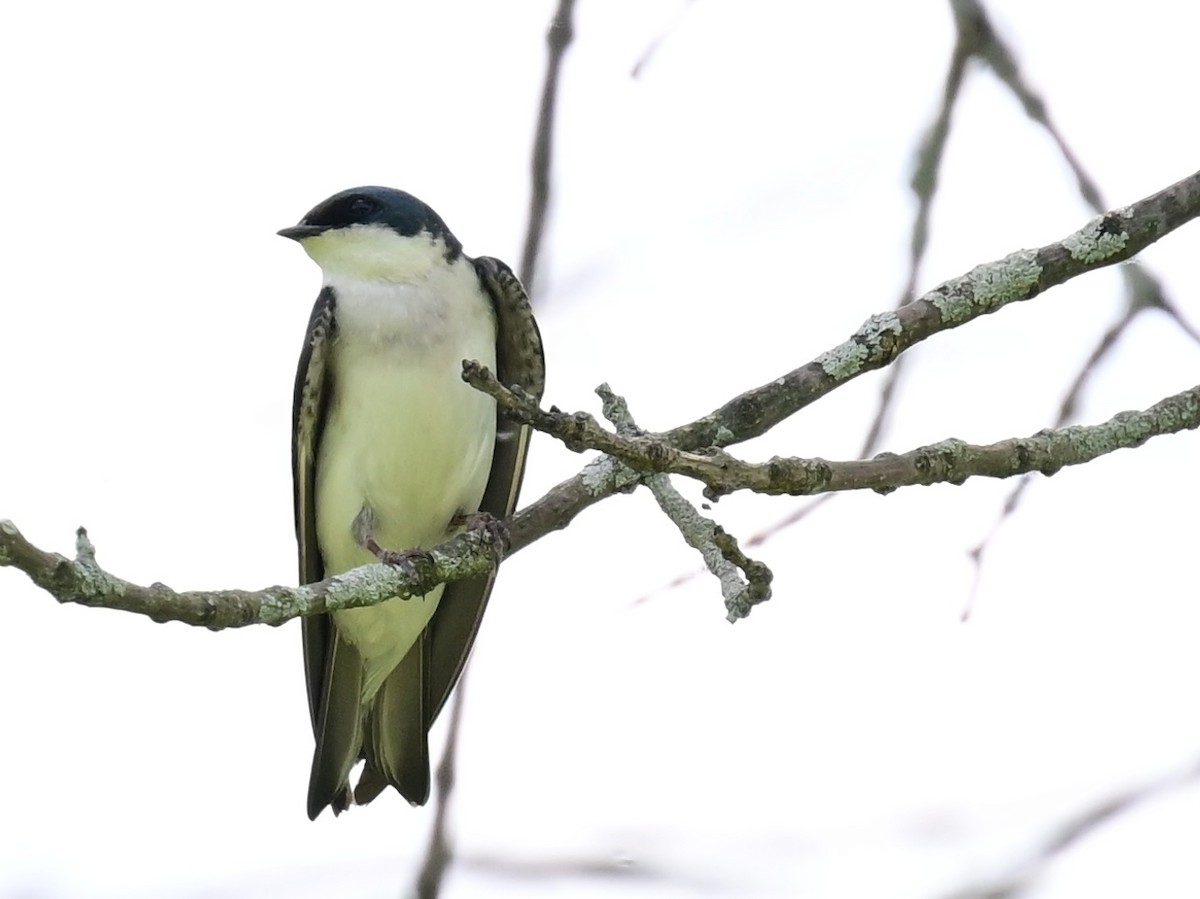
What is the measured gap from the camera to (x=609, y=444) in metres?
2.55

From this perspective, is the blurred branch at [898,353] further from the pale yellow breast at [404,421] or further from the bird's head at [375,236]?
the bird's head at [375,236]

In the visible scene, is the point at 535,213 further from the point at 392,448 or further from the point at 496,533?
the point at 392,448

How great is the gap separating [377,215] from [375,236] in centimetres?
9

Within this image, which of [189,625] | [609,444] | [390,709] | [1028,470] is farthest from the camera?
[390,709]

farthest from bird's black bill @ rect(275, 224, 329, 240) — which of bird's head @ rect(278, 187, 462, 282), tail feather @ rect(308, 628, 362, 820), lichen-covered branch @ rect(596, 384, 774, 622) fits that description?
lichen-covered branch @ rect(596, 384, 774, 622)

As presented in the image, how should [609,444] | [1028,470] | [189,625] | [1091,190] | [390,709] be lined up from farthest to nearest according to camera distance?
[390,709] → [1091,190] → [1028,470] → [609,444] → [189,625]

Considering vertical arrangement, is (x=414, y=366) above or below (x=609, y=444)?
above

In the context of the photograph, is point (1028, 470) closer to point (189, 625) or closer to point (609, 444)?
point (609, 444)

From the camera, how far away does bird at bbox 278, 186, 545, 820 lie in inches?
172

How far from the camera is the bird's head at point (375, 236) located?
455 centimetres

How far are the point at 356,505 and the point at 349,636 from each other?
1.41 ft

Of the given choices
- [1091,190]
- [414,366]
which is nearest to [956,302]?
[1091,190]

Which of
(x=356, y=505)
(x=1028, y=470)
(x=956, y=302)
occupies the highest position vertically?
(x=356, y=505)

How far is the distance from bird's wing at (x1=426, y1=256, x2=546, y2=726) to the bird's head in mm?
163
